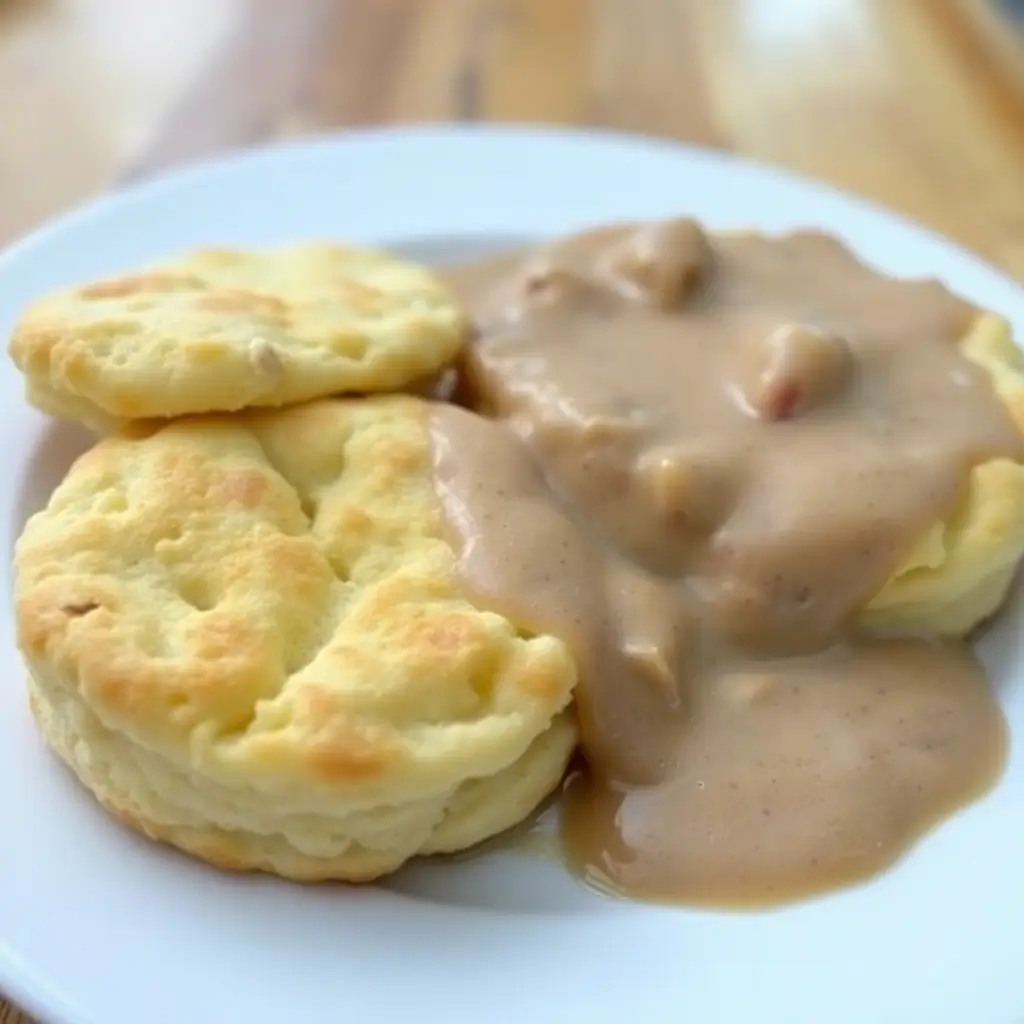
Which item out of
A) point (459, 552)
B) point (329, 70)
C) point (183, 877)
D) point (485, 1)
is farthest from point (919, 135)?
point (183, 877)

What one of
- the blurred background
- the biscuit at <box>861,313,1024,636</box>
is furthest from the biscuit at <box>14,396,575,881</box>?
the blurred background

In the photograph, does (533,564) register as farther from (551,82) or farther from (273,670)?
(551,82)

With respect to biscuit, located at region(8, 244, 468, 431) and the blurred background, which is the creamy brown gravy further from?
the blurred background

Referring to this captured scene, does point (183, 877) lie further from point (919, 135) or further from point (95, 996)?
point (919, 135)

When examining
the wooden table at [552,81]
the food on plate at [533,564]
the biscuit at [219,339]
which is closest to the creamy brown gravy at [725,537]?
the food on plate at [533,564]

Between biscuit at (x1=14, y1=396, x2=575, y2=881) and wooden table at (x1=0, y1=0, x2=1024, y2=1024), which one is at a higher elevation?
biscuit at (x1=14, y1=396, x2=575, y2=881)

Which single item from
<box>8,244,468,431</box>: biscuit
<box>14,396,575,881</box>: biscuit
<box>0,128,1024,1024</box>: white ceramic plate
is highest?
<box>8,244,468,431</box>: biscuit

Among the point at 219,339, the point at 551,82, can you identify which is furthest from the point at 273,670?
the point at 551,82
